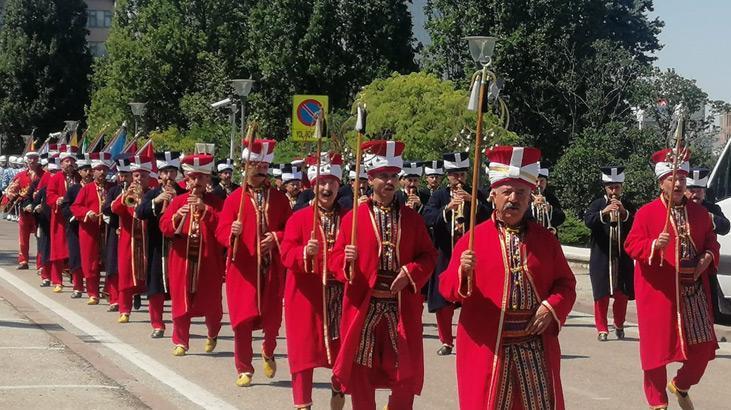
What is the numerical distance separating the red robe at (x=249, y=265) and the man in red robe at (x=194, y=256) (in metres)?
1.34

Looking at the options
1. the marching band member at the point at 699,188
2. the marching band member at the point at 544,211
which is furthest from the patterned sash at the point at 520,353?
the marching band member at the point at 544,211

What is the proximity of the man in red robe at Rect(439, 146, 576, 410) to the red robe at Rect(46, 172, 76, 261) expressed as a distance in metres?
13.4

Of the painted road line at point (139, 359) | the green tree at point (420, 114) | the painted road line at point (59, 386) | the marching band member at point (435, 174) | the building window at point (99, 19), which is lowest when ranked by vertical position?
the painted road line at point (139, 359)

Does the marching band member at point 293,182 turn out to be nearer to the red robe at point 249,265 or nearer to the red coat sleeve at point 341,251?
the red robe at point 249,265

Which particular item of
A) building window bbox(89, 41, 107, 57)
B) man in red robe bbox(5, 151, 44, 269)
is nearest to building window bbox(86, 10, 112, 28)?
building window bbox(89, 41, 107, 57)

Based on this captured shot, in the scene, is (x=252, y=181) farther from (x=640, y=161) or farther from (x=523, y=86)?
(x=523, y=86)

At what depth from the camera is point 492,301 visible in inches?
256

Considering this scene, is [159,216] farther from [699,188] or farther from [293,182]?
[699,188]

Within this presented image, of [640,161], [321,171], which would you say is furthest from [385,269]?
[640,161]

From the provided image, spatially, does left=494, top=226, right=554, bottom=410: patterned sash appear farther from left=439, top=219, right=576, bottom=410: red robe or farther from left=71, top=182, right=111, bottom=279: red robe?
left=71, top=182, right=111, bottom=279: red robe

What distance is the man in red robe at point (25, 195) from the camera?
→ 22.9m

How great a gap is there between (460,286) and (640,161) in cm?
2368

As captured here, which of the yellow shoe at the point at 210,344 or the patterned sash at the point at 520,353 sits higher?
the patterned sash at the point at 520,353

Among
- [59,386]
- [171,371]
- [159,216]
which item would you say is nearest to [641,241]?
[171,371]
